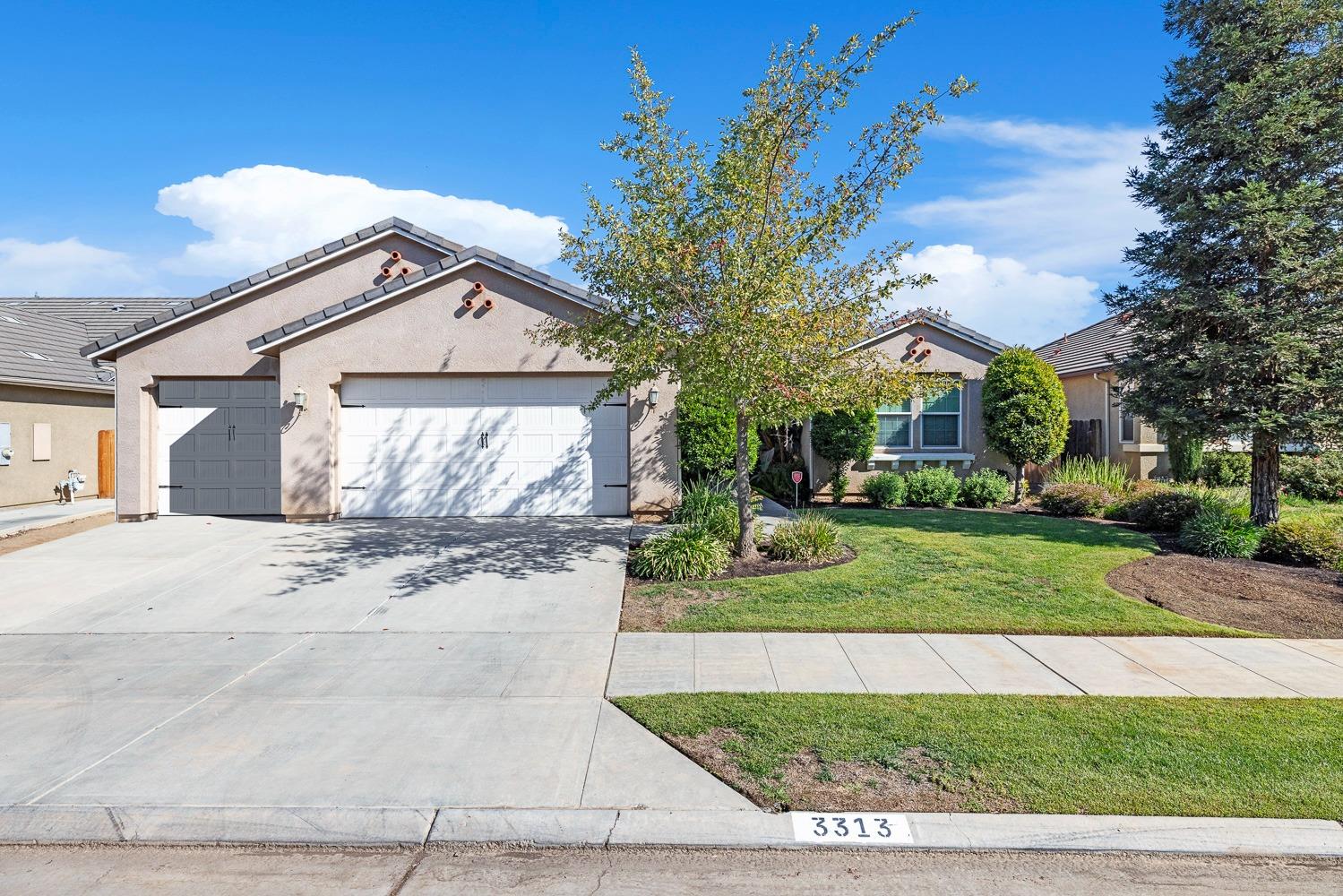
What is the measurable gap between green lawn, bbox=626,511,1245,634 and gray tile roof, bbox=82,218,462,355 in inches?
374

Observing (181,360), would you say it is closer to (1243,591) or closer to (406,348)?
(406,348)

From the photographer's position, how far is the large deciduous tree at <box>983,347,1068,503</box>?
15344 mm

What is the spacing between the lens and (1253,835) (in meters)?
3.70

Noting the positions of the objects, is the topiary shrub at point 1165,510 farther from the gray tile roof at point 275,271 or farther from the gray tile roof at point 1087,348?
the gray tile roof at point 275,271

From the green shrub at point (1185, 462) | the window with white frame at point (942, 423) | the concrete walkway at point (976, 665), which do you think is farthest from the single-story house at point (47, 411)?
the green shrub at point (1185, 462)

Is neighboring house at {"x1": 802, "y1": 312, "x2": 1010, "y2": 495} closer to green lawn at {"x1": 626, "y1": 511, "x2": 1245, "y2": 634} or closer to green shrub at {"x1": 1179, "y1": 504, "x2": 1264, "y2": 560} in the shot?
green lawn at {"x1": 626, "y1": 511, "x2": 1245, "y2": 634}

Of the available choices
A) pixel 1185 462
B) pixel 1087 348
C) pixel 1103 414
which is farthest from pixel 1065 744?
pixel 1087 348

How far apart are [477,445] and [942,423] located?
33.4ft

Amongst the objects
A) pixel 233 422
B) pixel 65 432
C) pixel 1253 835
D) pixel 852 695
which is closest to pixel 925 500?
pixel 852 695

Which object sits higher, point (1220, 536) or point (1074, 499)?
point (1074, 499)

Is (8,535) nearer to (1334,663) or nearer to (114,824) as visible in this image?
(114,824)

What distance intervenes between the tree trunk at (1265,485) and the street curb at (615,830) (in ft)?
30.0

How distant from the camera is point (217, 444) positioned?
13.6m

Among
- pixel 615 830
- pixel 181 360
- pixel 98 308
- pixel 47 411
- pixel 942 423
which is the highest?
pixel 98 308
